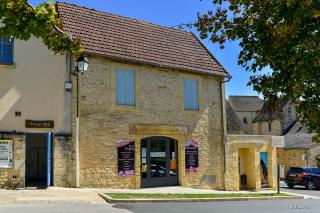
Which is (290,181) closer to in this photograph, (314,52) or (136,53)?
(136,53)

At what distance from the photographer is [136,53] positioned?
19641mm

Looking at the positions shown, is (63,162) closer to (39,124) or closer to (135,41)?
(39,124)

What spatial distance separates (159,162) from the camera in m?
20.0

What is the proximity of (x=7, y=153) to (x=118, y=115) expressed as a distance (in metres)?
4.80

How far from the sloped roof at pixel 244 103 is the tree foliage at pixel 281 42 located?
58.8 meters

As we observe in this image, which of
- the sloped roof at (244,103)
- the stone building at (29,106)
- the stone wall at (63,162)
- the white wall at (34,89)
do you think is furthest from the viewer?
the sloped roof at (244,103)

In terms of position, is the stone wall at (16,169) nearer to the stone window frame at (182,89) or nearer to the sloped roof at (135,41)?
the sloped roof at (135,41)

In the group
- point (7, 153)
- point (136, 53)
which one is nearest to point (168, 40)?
point (136, 53)

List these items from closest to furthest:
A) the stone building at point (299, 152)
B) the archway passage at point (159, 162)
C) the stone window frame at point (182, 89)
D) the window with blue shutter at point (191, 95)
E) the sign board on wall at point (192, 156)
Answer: the archway passage at point (159, 162) < the sign board on wall at point (192, 156) < the stone window frame at point (182, 89) < the window with blue shutter at point (191, 95) < the stone building at point (299, 152)

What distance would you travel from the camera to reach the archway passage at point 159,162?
63.8 ft

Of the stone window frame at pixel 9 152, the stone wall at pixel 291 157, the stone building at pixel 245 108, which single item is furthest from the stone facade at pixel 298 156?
the stone window frame at pixel 9 152

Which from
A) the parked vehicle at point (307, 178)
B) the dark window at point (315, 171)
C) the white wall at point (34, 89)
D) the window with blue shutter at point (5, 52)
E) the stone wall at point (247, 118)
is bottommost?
the parked vehicle at point (307, 178)

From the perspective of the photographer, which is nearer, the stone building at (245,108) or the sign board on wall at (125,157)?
the sign board on wall at (125,157)

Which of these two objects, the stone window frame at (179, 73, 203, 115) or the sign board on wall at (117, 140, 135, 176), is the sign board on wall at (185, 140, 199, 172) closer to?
the stone window frame at (179, 73, 203, 115)
